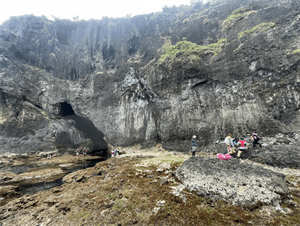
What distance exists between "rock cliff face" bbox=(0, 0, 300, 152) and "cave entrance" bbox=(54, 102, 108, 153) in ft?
2.72

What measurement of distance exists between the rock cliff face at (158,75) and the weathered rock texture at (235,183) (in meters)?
10.7

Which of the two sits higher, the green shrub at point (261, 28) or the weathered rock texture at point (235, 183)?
the green shrub at point (261, 28)

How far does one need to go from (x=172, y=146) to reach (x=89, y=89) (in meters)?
25.2

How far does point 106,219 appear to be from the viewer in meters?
5.10

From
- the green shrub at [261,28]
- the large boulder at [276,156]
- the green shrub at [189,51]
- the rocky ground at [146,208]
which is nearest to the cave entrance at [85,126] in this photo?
the green shrub at [189,51]

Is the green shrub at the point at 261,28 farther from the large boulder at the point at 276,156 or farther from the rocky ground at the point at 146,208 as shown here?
the rocky ground at the point at 146,208

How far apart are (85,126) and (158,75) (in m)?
24.3

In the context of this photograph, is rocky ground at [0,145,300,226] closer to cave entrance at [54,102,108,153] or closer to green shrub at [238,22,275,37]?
green shrub at [238,22,275,37]

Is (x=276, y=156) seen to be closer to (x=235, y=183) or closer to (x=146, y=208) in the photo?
(x=235, y=183)

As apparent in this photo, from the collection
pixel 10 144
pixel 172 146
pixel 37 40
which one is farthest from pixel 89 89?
pixel 37 40

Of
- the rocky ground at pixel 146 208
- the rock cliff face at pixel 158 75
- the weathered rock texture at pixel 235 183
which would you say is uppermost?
the rock cliff face at pixel 158 75

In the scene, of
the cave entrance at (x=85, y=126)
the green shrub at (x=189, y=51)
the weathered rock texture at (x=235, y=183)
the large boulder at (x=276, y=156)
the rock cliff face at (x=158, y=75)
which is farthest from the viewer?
the cave entrance at (x=85, y=126)

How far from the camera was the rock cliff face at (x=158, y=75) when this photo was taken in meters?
16.1

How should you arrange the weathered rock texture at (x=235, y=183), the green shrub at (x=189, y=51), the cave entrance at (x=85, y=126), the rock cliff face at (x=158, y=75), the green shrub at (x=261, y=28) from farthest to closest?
the cave entrance at (x=85, y=126) < the green shrub at (x=189, y=51) < the green shrub at (x=261, y=28) < the rock cliff face at (x=158, y=75) < the weathered rock texture at (x=235, y=183)
